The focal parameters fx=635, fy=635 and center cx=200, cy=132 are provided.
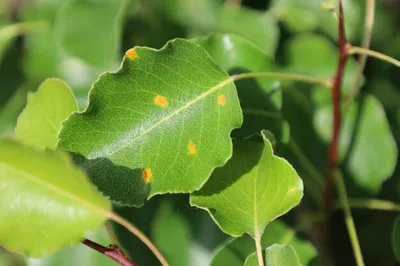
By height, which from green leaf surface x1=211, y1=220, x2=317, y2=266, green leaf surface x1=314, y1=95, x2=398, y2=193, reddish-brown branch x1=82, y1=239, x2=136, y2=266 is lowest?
green leaf surface x1=211, y1=220, x2=317, y2=266

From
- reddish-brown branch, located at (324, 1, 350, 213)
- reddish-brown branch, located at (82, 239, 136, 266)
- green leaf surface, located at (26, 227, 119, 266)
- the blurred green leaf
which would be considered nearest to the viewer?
reddish-brown branch, located at (82, 239, 136, 266)

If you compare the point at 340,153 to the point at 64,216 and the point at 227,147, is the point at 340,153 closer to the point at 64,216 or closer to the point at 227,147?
the point at 227,147

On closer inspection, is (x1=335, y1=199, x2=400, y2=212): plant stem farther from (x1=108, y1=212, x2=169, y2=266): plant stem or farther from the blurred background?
(x1=108, y1=212, x2=169, y2=266): plant stem

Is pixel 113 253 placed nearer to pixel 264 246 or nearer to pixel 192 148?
pixel 192 148

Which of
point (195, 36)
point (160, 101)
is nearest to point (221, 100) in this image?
point (160, 101)

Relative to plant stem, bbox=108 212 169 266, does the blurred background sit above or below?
below

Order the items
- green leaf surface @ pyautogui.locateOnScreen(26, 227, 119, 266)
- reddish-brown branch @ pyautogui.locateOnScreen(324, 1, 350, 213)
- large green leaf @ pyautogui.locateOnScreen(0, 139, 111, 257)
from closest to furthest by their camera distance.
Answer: large green leaf @ pyautogui.locateOnScreen(0, 139, 111, 257), reddish-brown branch @ pyautogui.locateOnScreen(324, 1, 350, 213), green leaf surface @ pyautogui.locateOnScreen(26, 227, 119, 266)

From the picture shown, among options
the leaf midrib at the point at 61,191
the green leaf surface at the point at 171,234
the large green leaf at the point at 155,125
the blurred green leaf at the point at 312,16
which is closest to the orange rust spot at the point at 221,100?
the large green leaf at the point at 155,125

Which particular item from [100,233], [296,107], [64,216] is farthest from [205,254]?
[64,216]

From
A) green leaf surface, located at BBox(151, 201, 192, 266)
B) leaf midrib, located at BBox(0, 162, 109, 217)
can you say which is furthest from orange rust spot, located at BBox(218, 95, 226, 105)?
green leaf surface, located at BBox(151, 201, 192, 266)
